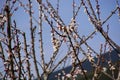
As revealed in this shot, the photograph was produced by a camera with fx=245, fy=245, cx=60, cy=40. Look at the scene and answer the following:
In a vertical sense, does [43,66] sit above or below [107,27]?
below

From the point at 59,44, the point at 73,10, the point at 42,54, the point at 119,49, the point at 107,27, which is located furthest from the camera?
the point at 59,44

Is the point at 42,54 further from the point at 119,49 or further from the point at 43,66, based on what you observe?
the point at 119,49

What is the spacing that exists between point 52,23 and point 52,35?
35.6 inches

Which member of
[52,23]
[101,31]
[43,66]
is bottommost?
[43,66]

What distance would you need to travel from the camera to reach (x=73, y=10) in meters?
4.46

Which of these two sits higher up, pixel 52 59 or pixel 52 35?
pixel 52 35

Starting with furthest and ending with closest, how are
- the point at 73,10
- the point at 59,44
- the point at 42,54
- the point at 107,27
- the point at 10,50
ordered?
the point at 59,44, the point at 73,10, the point at 42,54, the point at 107,27, the point at 10,50

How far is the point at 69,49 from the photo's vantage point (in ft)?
15.0

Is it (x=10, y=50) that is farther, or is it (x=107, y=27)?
(x=107, y=27)

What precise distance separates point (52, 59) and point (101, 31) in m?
1.38

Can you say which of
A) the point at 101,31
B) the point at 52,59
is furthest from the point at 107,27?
the point at 52,59

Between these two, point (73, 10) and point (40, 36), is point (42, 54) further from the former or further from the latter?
point (73, 10)

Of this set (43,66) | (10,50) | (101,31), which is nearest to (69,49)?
→ (43,66)

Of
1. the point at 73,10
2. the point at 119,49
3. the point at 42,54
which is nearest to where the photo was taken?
the point at 119,49
